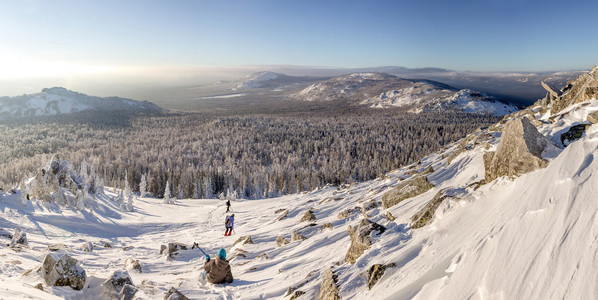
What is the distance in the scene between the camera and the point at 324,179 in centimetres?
10838

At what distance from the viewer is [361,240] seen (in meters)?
10.3

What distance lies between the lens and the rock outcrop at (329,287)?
850 cm

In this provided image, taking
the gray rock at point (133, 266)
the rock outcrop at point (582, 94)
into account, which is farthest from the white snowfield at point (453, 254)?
the rock outcrop at point (582, 94)

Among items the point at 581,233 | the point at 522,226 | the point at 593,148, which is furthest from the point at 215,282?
the point at 593,148

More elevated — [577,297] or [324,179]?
[577,297]

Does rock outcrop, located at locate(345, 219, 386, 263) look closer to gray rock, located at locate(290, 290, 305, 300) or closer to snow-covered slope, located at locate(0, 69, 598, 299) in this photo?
snow-covered slope, located at locate(0, 69, 598, 299)

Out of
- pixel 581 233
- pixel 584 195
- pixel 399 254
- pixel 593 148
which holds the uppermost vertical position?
pixel 593 148

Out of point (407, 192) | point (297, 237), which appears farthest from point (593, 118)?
point (297, 237)

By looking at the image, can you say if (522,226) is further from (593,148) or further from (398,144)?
(398,144)

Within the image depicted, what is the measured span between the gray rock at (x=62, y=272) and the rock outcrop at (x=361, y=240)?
10.2 m

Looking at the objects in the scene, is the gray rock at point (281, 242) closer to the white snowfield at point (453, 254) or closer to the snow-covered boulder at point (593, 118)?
the white snowfield at point (453, 254)

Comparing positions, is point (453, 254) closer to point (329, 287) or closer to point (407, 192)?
point (329, 287)

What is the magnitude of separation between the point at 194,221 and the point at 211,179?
6692 centimetres

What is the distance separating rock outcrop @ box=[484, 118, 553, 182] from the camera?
9.09 metres
